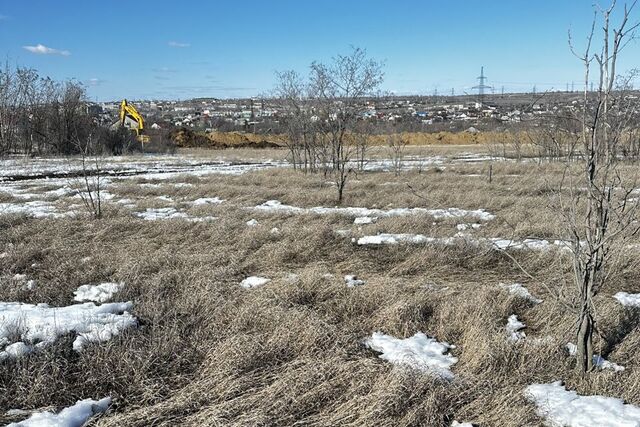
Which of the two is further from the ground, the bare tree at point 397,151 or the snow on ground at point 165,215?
the bare tree at point 397,151

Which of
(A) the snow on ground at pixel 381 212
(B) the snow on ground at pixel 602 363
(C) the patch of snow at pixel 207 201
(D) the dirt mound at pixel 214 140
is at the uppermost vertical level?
(D) the dirt mound at pixel 214 140

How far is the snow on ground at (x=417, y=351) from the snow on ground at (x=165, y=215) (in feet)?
17.3

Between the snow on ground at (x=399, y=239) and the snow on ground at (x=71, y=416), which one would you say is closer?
the snow on ground at (x=71, y=416)

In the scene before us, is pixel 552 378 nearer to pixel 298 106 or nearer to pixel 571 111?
pixel 571 111

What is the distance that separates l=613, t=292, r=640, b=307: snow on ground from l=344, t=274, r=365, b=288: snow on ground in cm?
235

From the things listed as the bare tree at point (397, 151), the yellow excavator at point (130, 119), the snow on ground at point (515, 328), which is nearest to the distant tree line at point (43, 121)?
the yellow excavator at point (130, 119)

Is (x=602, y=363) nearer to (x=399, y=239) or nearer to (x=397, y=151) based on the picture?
(x=399, y=239)

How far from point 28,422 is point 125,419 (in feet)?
1.69

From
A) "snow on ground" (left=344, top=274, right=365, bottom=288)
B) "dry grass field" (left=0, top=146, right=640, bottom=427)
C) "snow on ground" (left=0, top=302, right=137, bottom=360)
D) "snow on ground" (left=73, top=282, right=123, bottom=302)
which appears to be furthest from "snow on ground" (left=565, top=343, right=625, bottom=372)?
"snow on ground" (left=73, top=282, right=123, bottom=302)

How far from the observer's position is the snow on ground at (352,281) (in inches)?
194

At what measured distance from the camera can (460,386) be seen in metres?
2.99

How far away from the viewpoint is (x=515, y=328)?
3.90m

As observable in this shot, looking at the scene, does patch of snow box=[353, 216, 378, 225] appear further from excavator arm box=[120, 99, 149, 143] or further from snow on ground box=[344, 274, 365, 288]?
excavator arm box=[120, 99, 149, 143]

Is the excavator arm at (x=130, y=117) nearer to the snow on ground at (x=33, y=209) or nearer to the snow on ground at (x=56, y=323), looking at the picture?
the snow on ground at (x=33, y=209)
